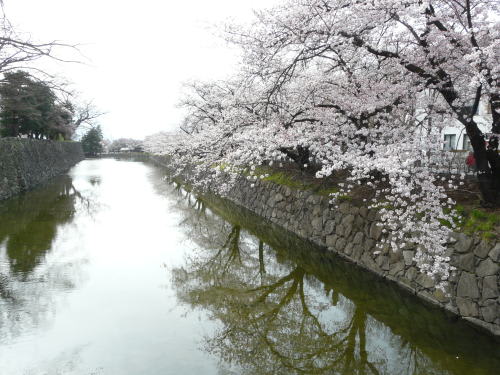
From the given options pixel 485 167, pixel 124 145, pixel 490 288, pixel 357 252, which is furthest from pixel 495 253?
pixel 124 145

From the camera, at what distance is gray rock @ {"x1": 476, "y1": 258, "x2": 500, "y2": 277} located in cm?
479

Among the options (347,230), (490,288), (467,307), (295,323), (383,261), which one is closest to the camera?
(490,288)

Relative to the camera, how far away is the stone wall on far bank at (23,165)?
16.0 m

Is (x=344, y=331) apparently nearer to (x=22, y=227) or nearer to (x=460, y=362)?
(x=460, y=362)

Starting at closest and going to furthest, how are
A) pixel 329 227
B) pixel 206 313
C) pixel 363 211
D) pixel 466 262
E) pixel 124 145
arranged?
pixel 466 262
pixel 206 313
pixel 363 211
pixel 329 227
pixel 124 145

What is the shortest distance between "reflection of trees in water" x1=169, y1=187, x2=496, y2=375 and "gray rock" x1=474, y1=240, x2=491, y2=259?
121cm

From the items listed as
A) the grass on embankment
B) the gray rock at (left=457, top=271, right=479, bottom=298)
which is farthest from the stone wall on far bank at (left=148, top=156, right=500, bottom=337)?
the grass on embankment

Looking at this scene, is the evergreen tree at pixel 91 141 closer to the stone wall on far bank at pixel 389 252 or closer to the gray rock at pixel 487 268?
the stone wall on far bank at pixel 389 252

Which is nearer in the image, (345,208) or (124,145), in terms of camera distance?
(345,208)

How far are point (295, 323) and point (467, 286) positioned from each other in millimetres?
2416

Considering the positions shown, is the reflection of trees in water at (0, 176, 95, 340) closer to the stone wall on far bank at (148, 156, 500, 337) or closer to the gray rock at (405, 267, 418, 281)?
the stone wall on far bank at (148, 156, 500, 337)

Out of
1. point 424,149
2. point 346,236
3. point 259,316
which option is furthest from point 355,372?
point 346,236

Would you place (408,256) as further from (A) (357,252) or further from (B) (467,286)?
(A) (357,252)

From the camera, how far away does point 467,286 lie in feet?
16.9
